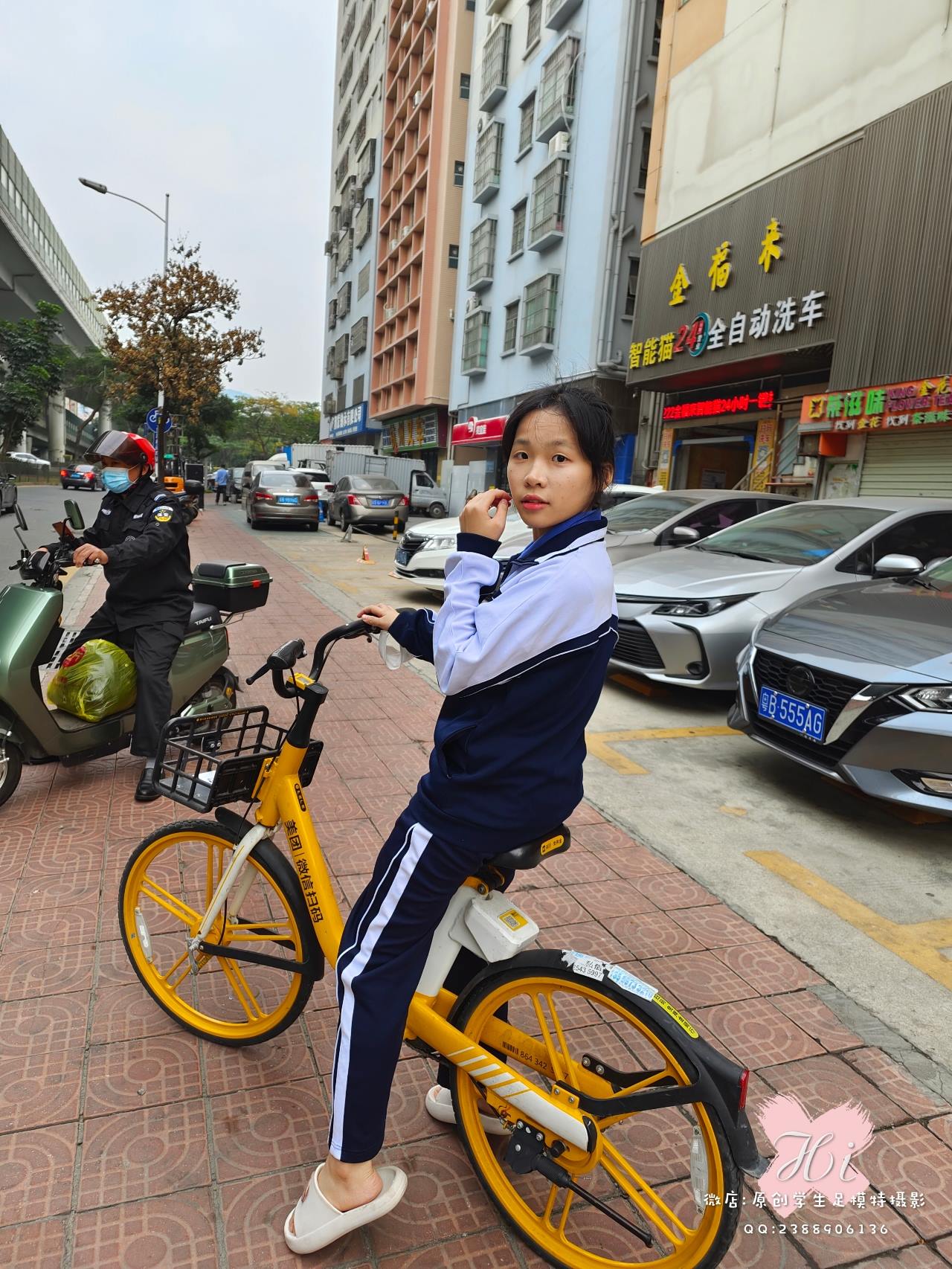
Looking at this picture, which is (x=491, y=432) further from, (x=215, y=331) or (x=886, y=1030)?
(x=886, y=1030)

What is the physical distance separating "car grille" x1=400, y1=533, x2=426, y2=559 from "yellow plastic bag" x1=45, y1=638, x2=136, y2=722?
6376 mm

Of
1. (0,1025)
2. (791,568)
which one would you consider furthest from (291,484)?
(0,1025)

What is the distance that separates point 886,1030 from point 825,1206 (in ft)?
2.57

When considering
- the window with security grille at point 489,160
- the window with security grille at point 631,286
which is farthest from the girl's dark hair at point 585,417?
the window with security grille at point 489,160

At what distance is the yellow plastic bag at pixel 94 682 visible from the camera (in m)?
3.89

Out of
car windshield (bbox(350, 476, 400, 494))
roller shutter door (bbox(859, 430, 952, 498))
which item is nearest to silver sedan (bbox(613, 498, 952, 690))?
roller shutter door (bbox(859, 430, 952, 498))

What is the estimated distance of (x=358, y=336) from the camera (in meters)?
48.3

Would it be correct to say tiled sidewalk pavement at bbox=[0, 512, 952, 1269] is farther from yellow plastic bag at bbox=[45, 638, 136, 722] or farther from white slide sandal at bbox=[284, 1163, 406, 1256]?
yellow plastic bag at bbox=[45, 638, 136, 722]

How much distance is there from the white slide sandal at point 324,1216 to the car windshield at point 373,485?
18.3 meters

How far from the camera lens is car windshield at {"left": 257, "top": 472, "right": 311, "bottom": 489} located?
2000cm

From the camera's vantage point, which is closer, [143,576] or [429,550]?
[143,576]

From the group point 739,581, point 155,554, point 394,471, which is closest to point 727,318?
point 739,581

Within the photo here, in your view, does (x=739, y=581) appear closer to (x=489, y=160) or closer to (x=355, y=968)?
(x=355, y=968)
